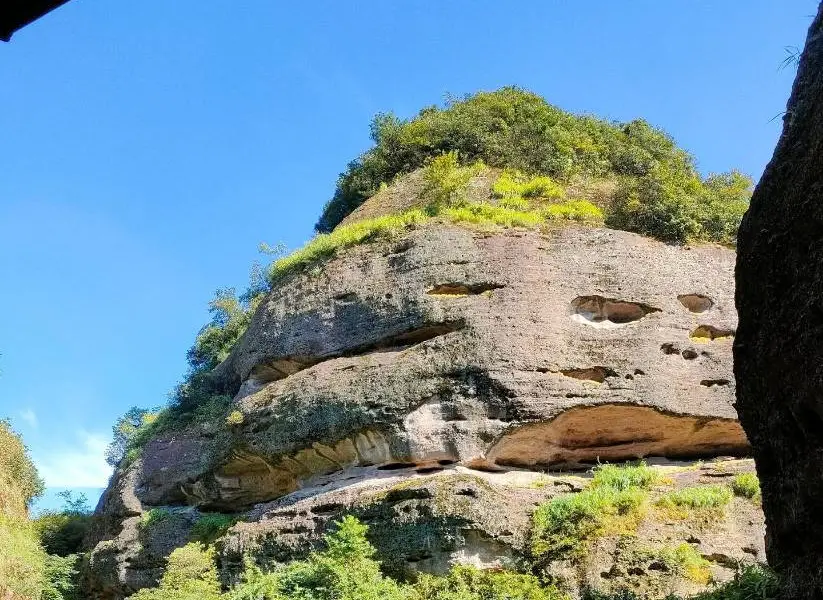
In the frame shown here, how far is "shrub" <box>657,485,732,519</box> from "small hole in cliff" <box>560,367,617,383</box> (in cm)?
276

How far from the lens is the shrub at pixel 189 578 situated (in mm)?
15198

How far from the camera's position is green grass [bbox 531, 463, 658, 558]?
13.5 m

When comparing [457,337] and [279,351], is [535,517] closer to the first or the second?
[457,337]

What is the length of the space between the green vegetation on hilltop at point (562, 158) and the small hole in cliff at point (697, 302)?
6.01ft

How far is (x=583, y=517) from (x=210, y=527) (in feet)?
28.9

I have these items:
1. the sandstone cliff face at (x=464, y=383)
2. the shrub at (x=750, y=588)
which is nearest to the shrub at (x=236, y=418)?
the sandstone cliff face at (x=464, y=383)

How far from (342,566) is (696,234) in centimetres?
1141

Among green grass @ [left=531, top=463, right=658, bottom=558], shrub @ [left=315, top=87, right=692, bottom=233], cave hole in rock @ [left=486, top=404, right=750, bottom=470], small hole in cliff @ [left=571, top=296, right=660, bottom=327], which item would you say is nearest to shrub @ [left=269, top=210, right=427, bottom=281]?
small hole in cliff @ [left=571, top=296, right=660, bottom=327]

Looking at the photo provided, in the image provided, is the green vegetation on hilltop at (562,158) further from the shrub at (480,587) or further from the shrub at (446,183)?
the shrub at (480,587)

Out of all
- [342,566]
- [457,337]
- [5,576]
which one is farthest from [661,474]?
[5,576]

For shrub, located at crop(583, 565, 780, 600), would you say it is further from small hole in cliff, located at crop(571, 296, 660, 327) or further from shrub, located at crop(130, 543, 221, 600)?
shrub, located at crop(130, 543, 221, 600)

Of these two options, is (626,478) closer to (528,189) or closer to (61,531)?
(528,189)

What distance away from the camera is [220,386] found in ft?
75.9

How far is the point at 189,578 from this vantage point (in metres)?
15.6
